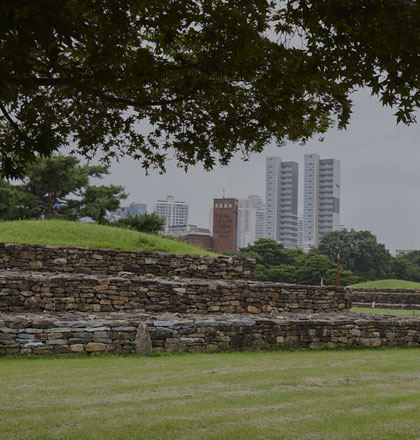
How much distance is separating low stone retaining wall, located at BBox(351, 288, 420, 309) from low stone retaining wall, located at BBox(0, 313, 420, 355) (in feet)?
67.4

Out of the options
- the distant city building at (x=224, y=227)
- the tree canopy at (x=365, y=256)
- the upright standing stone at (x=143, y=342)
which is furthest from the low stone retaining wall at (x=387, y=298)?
the distant city building at (x=224, y=227)

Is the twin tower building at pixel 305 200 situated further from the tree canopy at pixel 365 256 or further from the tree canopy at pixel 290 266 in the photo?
the tree canopy at pixel 290 266

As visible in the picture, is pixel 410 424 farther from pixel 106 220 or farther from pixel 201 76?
pixel 106 220

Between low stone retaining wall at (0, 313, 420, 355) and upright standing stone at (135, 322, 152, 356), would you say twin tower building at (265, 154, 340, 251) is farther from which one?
upright standing stone at (135, 322, 152, 356)

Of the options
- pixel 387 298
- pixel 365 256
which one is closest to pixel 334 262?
pixel 365 256

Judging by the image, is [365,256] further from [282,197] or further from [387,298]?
[282,197]

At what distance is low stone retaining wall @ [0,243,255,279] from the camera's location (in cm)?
1727

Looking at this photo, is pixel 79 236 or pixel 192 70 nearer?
pixel 192 70

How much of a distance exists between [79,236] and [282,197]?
160m

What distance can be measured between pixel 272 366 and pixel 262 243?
47483 millimetres

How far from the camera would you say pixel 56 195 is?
36.3 m

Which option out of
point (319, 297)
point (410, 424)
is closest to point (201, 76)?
point (410, 424)

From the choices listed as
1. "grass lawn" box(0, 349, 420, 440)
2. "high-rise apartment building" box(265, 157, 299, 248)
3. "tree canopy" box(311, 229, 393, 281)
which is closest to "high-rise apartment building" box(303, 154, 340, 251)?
"high-rise apartment building" box(265, 157, 299, 248)

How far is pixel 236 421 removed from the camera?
20.3ft
